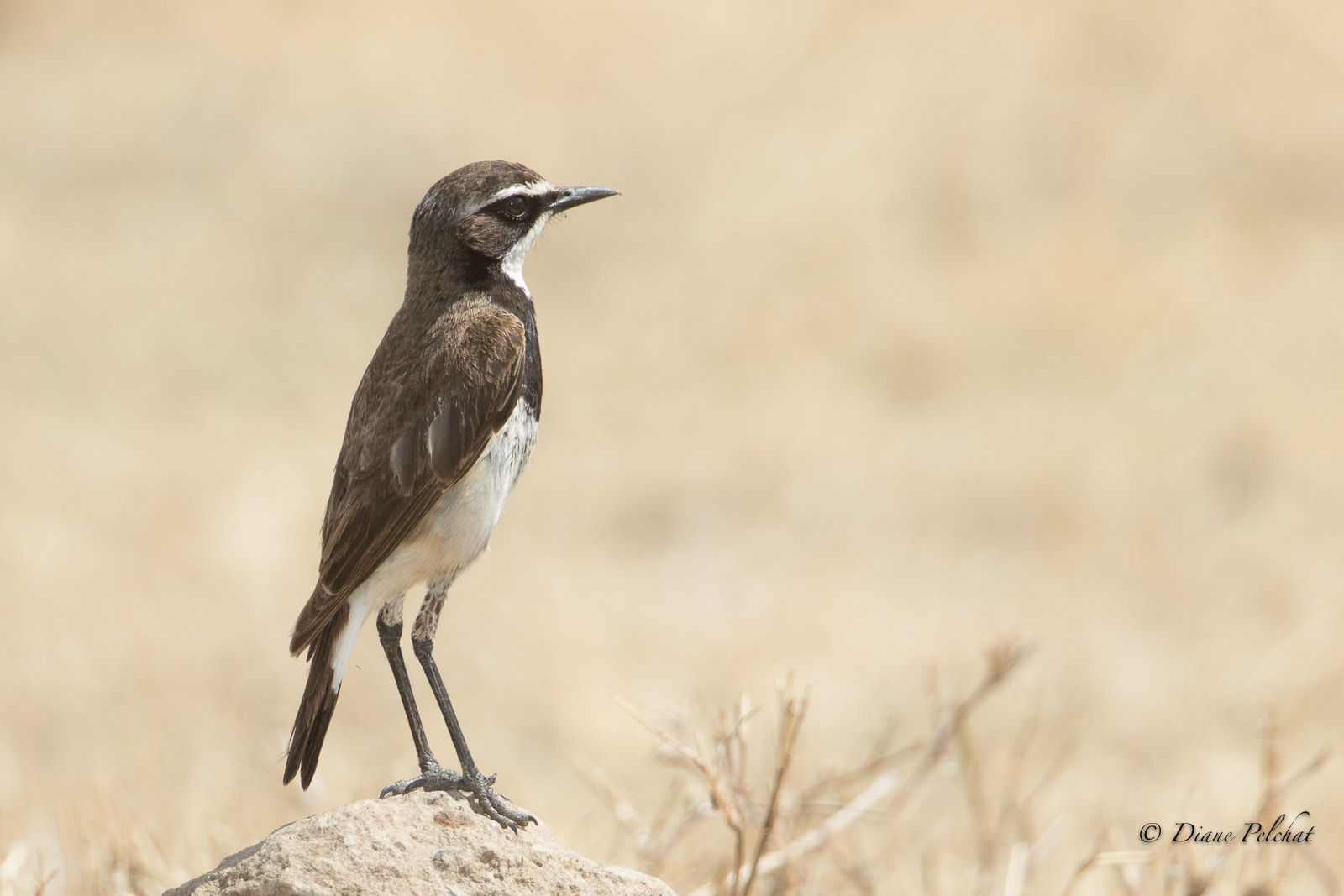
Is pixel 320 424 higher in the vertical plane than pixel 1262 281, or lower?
higher

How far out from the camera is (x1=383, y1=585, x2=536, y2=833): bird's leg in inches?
180

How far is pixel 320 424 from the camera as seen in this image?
17797 millimetres

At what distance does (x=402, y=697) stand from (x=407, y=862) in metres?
1.05

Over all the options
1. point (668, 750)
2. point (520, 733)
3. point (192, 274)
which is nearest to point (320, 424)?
point (192, 274)

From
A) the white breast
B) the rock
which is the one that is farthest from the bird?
the rock

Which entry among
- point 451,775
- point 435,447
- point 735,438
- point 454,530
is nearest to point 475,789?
point 451,775

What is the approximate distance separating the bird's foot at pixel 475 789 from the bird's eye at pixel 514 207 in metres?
2.01

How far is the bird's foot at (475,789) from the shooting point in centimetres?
457

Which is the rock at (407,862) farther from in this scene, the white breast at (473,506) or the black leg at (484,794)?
the white breast at (473,506)

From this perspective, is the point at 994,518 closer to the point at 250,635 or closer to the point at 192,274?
the point at 250,635

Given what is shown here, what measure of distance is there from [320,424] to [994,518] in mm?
8547

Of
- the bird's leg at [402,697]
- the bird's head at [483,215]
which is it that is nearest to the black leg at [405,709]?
the bird's leg at [402,697]

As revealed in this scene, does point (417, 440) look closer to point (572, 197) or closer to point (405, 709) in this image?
point (405, 709)

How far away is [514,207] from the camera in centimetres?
516
